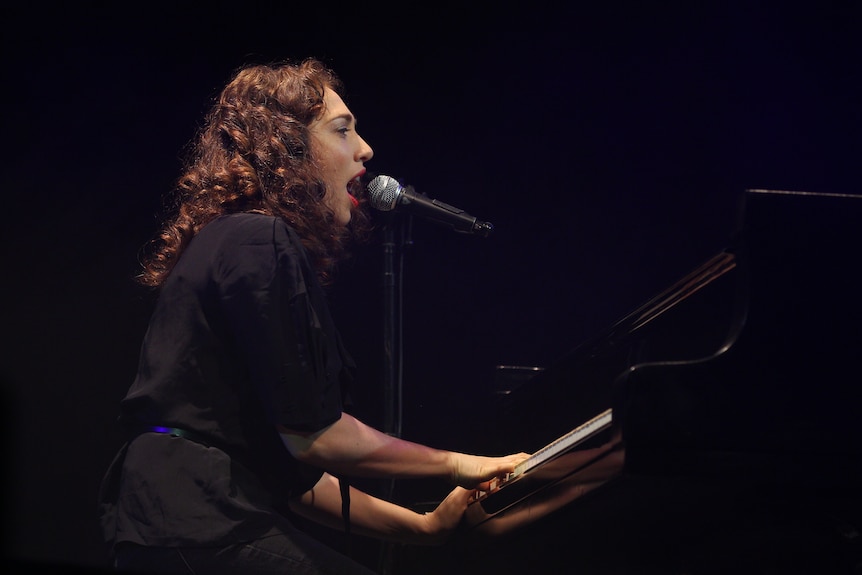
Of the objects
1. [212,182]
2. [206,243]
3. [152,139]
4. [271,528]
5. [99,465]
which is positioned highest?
[152,139]

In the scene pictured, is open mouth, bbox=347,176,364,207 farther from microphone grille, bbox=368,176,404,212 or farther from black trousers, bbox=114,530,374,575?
black trousers, bbox=114,530,374,575

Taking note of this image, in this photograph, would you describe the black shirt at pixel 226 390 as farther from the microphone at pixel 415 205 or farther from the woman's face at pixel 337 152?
the microphone at pixel 415 205

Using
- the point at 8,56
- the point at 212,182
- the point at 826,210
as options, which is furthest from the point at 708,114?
the point at 8,56

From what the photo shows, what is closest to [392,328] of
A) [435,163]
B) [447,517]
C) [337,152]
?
[337,152]

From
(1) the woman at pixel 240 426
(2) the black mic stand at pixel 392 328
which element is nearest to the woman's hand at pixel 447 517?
(1) the woman at pixel 240 426

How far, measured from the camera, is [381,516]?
217 cm

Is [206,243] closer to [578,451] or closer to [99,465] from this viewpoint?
[578,451]

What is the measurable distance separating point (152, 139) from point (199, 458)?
2125 mm

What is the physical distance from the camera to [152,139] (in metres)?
3.46

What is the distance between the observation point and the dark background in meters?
3.33

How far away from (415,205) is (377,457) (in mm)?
1037

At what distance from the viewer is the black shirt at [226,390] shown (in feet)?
5.51

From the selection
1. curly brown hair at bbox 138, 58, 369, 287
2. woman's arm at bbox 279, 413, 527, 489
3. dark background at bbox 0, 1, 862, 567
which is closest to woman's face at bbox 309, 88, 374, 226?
curly brown hair at bbox 138, 58, 369, 287

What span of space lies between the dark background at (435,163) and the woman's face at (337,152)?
1.22 m
